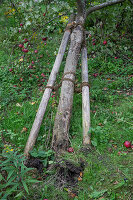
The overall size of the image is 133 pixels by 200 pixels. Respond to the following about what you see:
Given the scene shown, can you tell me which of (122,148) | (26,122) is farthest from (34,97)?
(122,148)

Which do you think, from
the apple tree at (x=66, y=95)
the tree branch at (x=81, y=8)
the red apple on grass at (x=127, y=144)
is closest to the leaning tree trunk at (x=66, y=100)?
the apple tree at (x=66, y=95)

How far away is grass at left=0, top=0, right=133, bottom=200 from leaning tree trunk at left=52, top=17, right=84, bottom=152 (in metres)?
0.13

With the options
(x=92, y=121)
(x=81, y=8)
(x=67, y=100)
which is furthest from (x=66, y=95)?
(x=81, y=8)

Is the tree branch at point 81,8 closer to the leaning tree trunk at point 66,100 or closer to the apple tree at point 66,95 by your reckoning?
the apple tree at point 66,95

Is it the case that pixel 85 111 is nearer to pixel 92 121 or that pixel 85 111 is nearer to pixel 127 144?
pixel 92 121

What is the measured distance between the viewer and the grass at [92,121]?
1856mm

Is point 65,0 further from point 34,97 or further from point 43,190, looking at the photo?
point 43,190

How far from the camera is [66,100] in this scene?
8.77 ft

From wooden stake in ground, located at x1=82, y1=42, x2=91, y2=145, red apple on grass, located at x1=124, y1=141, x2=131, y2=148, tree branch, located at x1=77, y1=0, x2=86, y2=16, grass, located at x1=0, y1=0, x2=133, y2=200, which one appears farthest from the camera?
tree branch, located at x1=77, y1=0, x2=86, y2=16

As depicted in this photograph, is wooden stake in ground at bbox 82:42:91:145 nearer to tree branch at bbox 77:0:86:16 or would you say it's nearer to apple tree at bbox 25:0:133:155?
apple tree at bbox 25:0:133:155

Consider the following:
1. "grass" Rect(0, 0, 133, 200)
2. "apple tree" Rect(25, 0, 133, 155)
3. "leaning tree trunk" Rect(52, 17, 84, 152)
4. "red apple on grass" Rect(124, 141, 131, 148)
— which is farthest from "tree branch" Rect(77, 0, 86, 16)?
"red apple on grass" Rect(124, 141, 131, 148)

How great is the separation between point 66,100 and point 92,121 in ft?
1.69

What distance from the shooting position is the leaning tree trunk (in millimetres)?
2346

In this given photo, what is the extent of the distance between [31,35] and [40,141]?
7.47 feet
